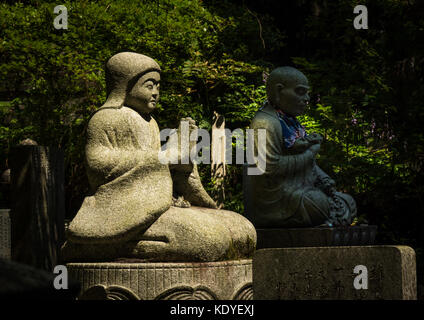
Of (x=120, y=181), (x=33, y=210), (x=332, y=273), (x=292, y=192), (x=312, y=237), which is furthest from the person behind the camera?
(x=292, y=192)

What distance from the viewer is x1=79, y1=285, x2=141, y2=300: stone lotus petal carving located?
5207 millimetres

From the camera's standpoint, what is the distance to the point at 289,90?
7.30 m

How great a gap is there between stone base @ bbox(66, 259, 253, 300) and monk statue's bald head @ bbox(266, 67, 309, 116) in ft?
8.40

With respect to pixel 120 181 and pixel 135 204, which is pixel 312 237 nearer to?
pixel 135 204

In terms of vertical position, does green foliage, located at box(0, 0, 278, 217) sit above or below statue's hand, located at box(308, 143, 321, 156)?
above

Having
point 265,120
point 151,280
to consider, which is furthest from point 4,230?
point 265,120

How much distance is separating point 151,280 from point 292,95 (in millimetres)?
3031

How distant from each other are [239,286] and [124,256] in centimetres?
102

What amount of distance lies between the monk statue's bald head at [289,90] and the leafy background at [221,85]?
1.98 metres

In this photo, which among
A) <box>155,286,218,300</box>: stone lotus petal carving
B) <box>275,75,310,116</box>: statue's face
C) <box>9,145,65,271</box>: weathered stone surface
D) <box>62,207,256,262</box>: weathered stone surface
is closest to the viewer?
<box>155,286,218,300</box>: stone lotus petal carving

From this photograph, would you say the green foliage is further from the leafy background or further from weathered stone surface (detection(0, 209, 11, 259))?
weathered stone surface (detection(0, 209, 11, 259))

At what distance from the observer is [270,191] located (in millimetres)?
6914

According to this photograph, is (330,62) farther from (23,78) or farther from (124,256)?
(124,256)

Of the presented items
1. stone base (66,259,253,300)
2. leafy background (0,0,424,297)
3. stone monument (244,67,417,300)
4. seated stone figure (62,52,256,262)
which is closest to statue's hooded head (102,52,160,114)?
seated stone figure (62,52,256,262)
